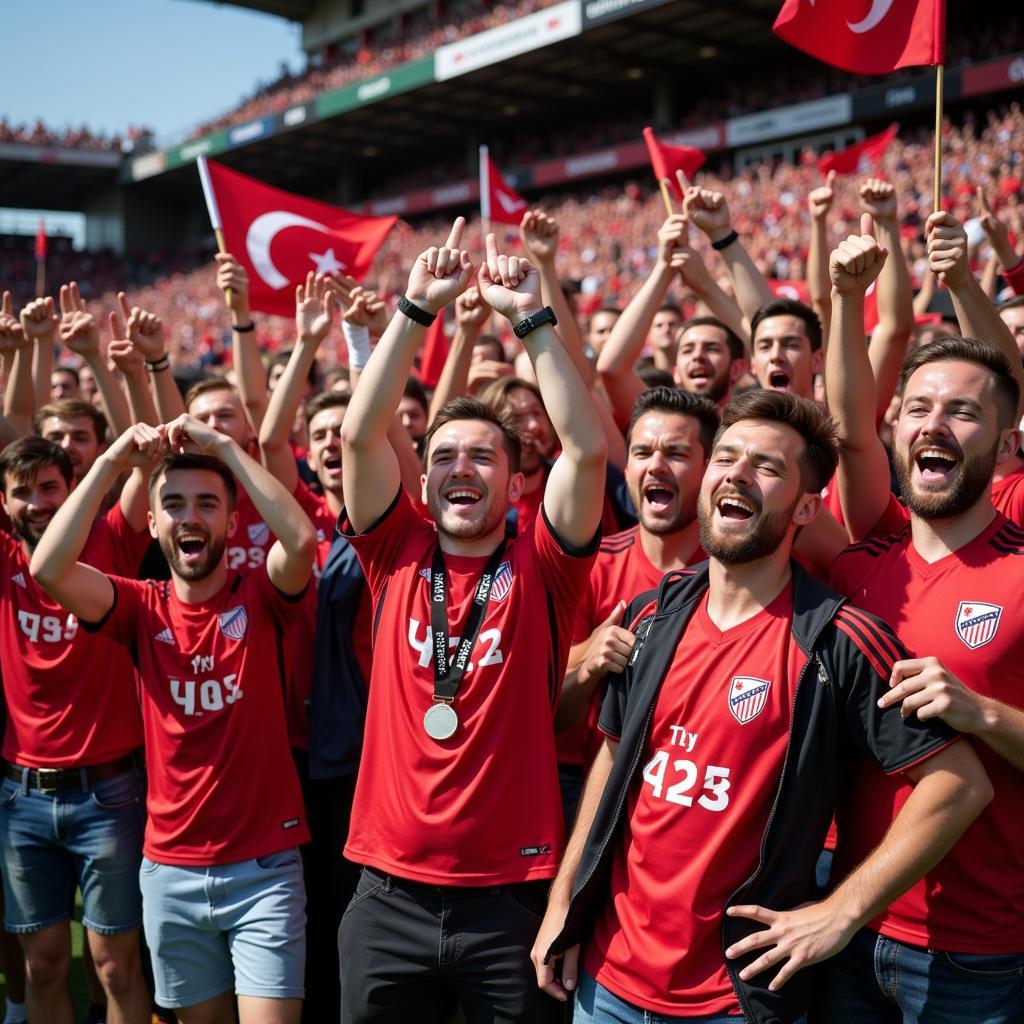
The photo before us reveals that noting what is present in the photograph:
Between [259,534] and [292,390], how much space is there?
26.4 inches

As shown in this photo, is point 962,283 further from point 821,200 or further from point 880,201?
point 821,200

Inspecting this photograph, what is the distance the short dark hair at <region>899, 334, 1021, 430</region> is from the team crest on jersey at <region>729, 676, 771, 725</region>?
0.90m

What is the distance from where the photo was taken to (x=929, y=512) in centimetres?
259

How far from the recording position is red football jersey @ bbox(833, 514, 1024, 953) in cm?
235

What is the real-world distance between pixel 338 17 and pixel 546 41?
18.2 m

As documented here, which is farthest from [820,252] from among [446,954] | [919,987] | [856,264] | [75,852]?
[75,852]

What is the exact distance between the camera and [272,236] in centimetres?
589

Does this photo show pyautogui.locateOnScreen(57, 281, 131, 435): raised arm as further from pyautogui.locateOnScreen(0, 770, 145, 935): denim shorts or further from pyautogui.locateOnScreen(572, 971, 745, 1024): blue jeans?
pyautogui.locateOnScreen(572, 971, 745, 1024): blue jeans

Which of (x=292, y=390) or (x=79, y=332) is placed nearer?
(x=292, y=390)

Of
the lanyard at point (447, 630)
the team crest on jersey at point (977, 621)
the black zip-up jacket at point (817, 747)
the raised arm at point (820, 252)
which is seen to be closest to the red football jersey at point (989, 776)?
the team crest on jersey at point (977, 621)

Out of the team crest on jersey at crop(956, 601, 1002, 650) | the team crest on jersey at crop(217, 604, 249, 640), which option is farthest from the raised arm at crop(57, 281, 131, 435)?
the team crest on jersey at crop(956, 601, 1002, 650)

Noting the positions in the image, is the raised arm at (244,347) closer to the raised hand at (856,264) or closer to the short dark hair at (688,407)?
the short dark hair at (688,407)

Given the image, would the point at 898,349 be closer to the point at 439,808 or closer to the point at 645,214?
the point at 439,808

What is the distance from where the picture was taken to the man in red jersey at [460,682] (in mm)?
2730
